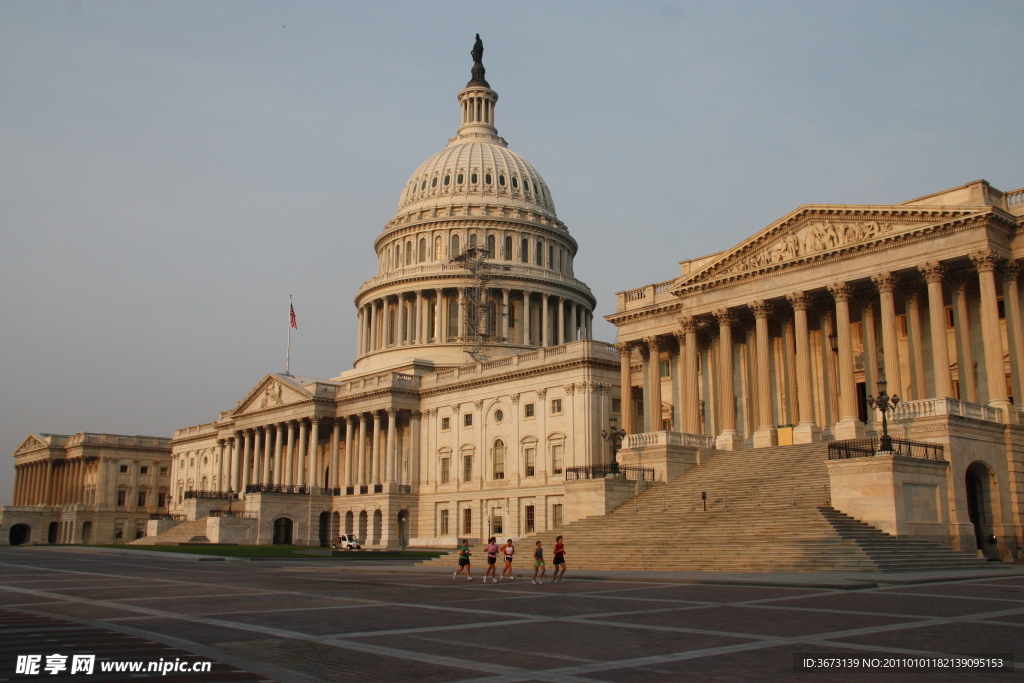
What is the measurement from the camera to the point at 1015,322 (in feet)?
157

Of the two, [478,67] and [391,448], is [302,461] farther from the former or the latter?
[478,67]

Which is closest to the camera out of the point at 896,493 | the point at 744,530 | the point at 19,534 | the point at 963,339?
the point at 896,493

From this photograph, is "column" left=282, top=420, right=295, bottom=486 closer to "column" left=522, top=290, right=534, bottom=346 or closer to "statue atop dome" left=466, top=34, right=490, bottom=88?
"column" left=522, top=290, right=534, bottom=346

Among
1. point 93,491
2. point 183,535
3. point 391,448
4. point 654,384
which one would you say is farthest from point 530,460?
point 93,491

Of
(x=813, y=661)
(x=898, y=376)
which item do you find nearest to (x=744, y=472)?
(x=898, y=376)

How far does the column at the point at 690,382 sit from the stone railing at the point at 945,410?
16.9 metres

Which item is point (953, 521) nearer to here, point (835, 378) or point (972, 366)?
point (972, 366)

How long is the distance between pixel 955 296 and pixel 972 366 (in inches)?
145

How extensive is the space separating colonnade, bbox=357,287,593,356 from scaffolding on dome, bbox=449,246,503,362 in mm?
407

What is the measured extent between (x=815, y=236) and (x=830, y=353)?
6850 mm

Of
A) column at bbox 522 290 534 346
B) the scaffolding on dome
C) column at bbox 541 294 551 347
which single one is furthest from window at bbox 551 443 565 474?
column at bbox 541 294 551 347

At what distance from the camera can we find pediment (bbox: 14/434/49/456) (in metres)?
155

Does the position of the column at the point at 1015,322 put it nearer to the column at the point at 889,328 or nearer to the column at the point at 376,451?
the column at the point at 889,328

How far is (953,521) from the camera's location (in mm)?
41469
